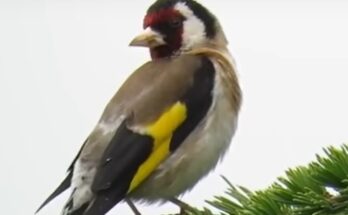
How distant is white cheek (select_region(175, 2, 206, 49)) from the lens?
301 centimetres

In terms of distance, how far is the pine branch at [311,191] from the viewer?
1.39 metres

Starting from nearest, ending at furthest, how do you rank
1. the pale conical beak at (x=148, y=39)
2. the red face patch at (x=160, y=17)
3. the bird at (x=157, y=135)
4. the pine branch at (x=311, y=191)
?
1. the pine branch at (x=311, y=191)
2. the bird at (x=157, y=135)
3. the pale conical beak at (x=148, y=39)
4. the red face patch at (x=160, y=17)

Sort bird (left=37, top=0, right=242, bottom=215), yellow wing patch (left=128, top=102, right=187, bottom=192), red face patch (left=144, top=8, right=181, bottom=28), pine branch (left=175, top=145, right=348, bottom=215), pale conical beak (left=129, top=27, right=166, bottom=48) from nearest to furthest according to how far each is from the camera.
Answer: pine branch (left=175, top=145, right=348, bottom=215)
bird (left=37, top=0, right=242, bottom=215)
yellow wing patch (left=128, top=102, right=187, bottom=192)
pale conical beak (left=129, top=27, right=166, bottom=48)
red face patch (left=144, top=8, right=181, bottom=28)

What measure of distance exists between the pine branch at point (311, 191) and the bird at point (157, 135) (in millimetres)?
883

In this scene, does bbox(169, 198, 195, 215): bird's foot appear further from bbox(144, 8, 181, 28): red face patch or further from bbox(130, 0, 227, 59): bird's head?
bbox(144, 8, 181, 28): red face patch

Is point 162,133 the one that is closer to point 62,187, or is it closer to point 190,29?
point 62,187

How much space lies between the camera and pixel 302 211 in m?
1.41

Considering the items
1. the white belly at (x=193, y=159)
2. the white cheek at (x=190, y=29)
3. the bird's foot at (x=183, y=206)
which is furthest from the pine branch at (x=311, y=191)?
the white cheek at (x=190, y=29)

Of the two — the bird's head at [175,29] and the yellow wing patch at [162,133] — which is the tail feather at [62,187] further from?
the bird's head at [175,29]

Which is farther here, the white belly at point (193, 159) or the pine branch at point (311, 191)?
the white belly at point (193, 159)

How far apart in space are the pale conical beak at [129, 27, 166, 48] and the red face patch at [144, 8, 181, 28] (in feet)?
0.10

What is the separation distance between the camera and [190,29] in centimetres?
306

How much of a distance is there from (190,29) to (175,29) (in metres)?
0.09

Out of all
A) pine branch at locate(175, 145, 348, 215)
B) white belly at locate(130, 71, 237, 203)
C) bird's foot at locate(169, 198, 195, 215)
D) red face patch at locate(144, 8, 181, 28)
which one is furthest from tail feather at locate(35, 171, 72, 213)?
pine branch at locate(175, 145, 348, 215)
